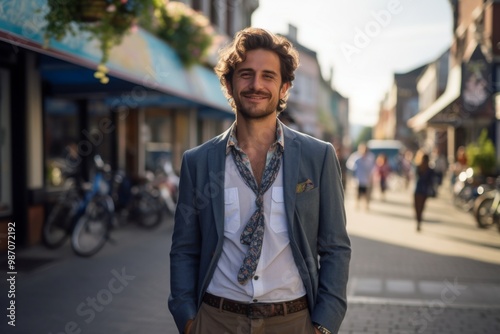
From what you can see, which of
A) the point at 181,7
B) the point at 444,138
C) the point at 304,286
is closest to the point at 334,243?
the point at 304,286

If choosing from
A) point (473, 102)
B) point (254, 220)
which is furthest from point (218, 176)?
point (473, 102)

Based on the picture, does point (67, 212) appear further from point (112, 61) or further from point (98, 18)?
point (98, 18)

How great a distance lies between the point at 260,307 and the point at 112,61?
303 inches

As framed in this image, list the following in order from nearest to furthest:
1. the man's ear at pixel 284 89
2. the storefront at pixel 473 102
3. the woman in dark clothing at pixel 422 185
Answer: the man's ear at pixel 284 89 < the woman in dark clothing at pixel 422 185 < the storefront at pixel 473 102

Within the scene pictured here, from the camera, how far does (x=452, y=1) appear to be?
3441 cm

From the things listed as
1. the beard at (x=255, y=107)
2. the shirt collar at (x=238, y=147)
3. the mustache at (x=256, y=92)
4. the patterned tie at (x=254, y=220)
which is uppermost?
the mustache at (x=256, y=92)

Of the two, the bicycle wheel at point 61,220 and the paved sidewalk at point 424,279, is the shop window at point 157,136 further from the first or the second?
the bicycle wheel at point 61,220

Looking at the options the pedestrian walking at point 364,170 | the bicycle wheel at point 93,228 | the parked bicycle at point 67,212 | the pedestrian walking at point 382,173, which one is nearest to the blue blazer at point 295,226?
the bicycle wheel at point 93,228

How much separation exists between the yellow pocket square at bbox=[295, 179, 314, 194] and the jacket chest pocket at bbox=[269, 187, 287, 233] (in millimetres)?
69

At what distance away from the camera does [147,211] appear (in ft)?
40.4

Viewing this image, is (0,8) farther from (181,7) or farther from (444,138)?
(444,138)

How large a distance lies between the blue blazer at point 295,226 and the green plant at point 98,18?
5075 mm

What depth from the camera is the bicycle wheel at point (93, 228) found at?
884 cm

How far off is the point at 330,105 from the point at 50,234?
194ft
